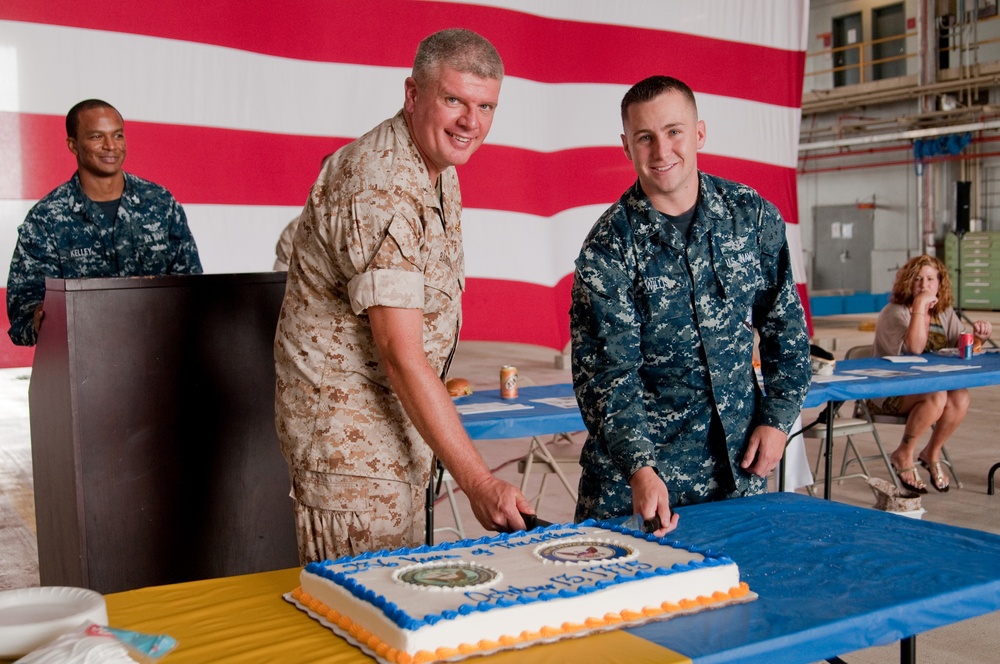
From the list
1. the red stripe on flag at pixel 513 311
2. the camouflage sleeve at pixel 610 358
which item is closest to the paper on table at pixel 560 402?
the camouflage sleeve at pixel 610 358

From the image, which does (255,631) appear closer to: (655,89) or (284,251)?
(655,89)

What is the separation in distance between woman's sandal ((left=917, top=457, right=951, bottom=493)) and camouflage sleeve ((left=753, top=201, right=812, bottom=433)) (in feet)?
11.2

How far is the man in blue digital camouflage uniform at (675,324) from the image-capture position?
1953 mm

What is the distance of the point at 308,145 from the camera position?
613cm

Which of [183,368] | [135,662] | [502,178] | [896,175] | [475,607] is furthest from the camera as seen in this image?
[896,175]

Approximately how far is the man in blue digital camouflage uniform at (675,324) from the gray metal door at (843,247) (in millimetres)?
18010

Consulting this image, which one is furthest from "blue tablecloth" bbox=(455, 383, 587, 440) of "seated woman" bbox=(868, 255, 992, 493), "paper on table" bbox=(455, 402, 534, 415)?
"seated woman" bbox=(868, 255, 992, 493)

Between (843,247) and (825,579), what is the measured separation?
19466 millimetres

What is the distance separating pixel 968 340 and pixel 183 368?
412cm

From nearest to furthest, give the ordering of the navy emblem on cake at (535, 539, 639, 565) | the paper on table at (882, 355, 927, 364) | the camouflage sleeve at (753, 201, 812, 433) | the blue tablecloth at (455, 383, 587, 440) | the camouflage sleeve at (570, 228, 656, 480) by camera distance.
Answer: the navy emblem on cake at (535, 539, 639, 565) < the camouflage sleeve at (570, 228, 656, 480) < the camouflage sleeve at (753, 201, 812, 433) < the blue tablecloth at (455, 383, 587, 440) < the paper on table at (882, 355, 927, 364)

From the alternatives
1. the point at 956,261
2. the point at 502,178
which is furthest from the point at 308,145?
the point at 956,261

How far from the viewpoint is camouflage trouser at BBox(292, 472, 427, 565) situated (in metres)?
1.70

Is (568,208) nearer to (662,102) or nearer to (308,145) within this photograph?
(308,145)

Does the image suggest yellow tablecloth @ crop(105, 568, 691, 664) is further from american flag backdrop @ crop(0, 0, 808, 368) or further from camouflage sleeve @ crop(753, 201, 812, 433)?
american flag backdrop @ crop(0, 0, 808, 368)
